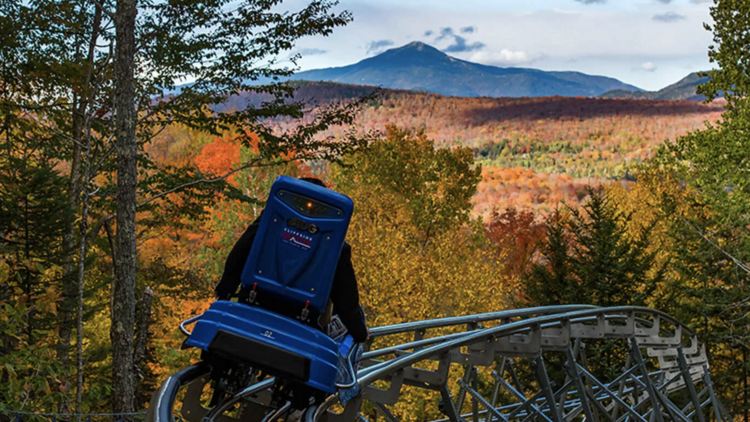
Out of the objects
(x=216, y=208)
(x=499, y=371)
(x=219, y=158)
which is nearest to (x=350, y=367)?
(x=499, y=371)

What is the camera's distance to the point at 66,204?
1484cm

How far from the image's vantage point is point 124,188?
431 inches

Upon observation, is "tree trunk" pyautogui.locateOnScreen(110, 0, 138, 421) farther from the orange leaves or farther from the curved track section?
the orange leaves

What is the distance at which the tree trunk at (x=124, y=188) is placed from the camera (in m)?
10.9

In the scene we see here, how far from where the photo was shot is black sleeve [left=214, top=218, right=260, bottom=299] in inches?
185

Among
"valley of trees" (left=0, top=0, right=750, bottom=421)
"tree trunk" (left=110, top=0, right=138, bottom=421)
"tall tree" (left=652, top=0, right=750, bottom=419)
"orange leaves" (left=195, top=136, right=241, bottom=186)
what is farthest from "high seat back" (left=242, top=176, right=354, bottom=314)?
"orange leaves" (left=195, top=136, right=241, bottom=186)

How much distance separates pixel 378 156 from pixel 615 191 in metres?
18.3

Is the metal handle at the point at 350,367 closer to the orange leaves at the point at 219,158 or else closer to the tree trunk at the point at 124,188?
the tree trunk at the point at 124,188

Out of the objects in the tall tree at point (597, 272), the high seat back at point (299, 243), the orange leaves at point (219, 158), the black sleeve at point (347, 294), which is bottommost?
the tall tree at point (597, 272)

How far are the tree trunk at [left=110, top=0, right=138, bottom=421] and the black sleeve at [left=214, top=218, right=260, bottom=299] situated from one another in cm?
695

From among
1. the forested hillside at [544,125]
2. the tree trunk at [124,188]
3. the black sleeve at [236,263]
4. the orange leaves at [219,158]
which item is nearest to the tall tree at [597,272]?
the tree trunk at [124,188]

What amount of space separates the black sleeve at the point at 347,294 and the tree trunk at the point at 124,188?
741 centimetres

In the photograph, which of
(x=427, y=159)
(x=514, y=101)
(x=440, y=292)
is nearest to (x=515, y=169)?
(x=514, y=101)

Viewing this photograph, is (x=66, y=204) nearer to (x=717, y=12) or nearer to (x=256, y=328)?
(x=256, y=328)
